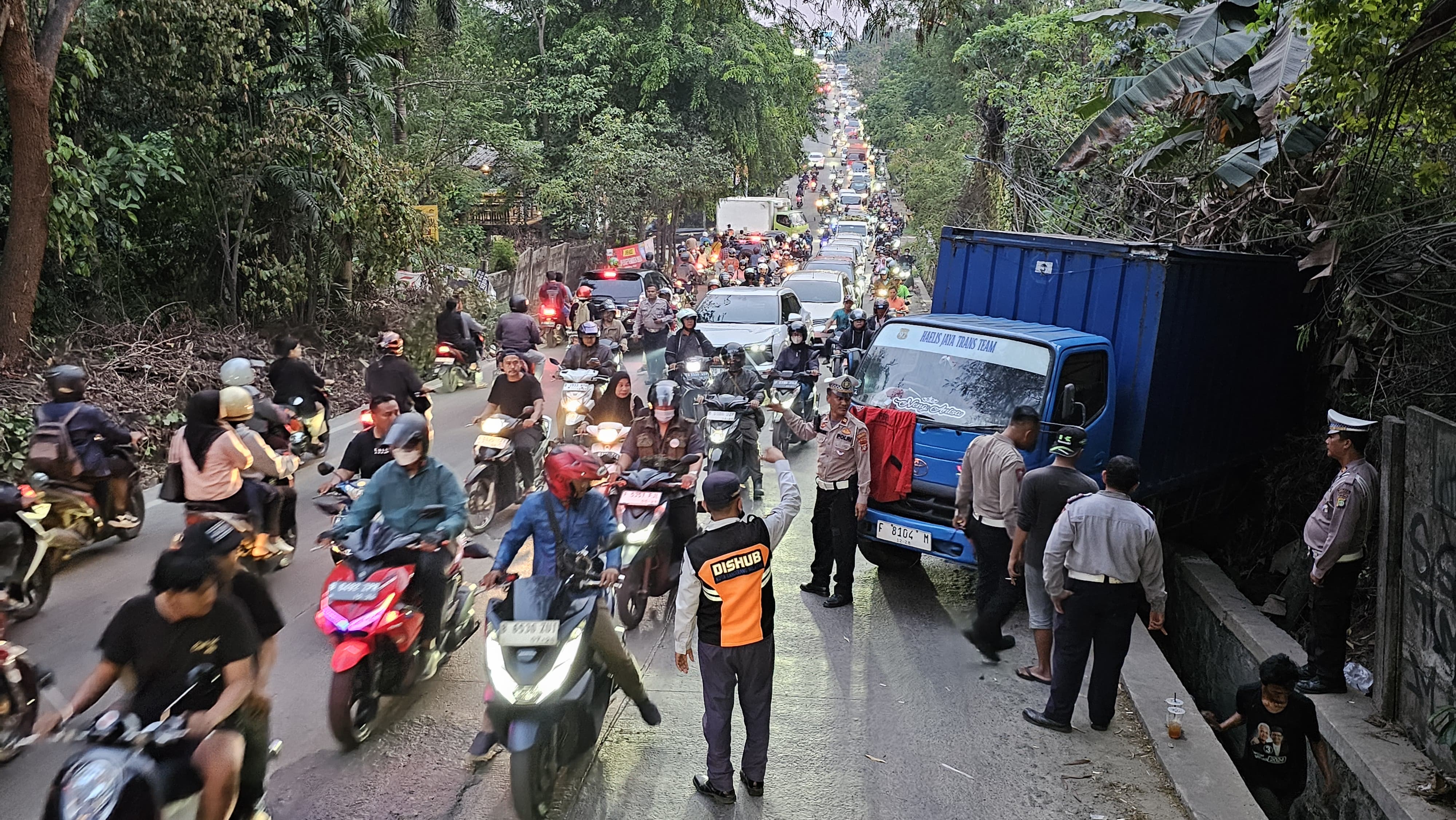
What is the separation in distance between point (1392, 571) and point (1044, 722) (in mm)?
2362

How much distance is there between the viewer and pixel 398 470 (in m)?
6.52

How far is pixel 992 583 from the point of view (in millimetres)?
7816

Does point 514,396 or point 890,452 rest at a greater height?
point 890,452

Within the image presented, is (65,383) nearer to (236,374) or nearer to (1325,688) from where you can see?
(236,374)

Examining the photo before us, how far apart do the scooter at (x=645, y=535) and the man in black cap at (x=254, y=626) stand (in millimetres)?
3081

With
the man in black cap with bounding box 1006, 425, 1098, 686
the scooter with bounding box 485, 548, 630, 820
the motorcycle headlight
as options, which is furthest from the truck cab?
the motorcycle headlight

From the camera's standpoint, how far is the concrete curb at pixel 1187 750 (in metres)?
5.75

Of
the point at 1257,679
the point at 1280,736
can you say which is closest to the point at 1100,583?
the point at 1280,736

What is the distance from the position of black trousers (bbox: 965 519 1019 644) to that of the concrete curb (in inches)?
35.7

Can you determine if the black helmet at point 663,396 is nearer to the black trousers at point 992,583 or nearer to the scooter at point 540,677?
the black trousers at point 992,583

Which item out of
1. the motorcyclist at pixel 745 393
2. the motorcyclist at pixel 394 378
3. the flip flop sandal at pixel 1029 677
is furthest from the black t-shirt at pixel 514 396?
the flip flop sandal at pixel 1029 677

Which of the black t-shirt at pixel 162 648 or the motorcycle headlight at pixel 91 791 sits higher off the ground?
the black t-shirt at pixel 162 648

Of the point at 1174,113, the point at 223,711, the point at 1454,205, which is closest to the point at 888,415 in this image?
the point at 1454,205

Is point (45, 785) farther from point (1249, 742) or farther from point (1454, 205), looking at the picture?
point (1454, 205)
